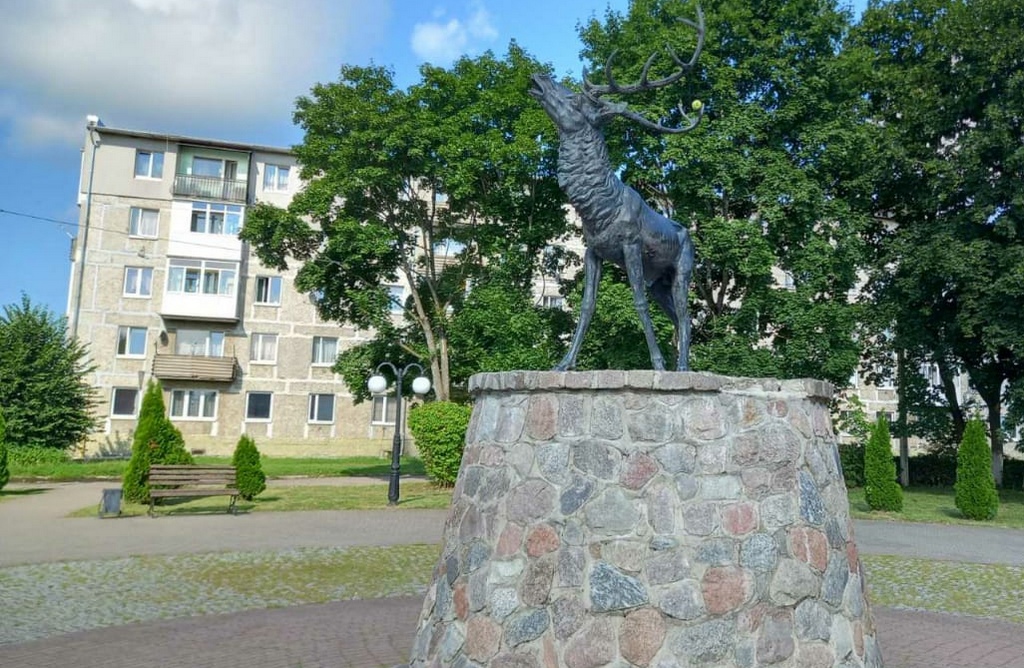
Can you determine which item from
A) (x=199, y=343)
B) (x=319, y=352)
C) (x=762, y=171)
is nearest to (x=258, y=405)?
(x=319, y=352)

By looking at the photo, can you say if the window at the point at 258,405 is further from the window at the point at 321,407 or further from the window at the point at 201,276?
the window at the point at 201,276

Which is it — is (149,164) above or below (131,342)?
above

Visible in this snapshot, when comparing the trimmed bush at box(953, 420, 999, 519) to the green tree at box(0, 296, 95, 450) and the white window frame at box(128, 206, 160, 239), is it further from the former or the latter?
the white window frame at box(128, 206, 160, 239)

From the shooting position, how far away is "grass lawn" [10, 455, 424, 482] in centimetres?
2775

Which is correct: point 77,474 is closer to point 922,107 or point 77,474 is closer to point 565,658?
point 565,658

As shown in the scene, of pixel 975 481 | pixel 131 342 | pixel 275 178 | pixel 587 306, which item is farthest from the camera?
pixel 275 178

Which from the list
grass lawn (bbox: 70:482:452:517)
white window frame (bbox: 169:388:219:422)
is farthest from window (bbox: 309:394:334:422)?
grass lawn (bbox: 70:482:452:517)

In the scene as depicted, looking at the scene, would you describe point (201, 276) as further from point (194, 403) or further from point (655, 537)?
point (655, 537)

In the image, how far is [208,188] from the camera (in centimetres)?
3941

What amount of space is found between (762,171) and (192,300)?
27416mm

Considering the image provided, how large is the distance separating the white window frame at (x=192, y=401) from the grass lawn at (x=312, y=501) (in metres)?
17.4

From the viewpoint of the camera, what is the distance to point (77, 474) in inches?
1101

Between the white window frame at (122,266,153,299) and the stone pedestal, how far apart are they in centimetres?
3866

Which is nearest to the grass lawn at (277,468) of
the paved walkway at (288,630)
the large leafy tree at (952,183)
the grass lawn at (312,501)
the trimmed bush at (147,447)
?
the grass lawn at (312,501)
